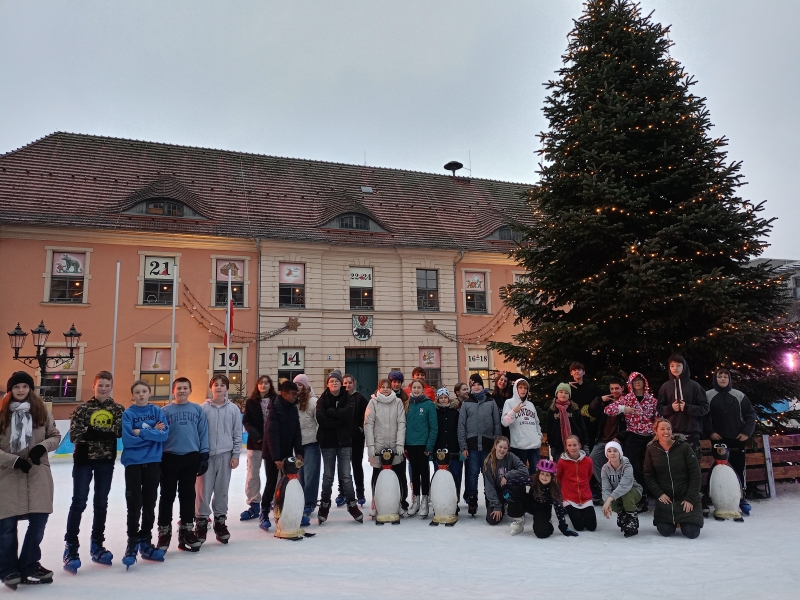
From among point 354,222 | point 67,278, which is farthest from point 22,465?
point 354,222

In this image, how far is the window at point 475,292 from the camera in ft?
81.9

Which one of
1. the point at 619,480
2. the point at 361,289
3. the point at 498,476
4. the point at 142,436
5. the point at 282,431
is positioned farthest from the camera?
the point at 361,289

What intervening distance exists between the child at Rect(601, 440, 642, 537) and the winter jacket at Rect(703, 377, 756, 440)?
6.42ft

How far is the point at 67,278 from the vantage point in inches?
801

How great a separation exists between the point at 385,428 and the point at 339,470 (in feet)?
2.95

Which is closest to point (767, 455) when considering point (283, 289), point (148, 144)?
point (283, 289)

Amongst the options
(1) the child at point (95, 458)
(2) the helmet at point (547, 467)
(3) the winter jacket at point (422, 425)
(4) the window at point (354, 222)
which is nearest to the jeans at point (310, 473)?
(3) the winter jacket at point (422, 425)

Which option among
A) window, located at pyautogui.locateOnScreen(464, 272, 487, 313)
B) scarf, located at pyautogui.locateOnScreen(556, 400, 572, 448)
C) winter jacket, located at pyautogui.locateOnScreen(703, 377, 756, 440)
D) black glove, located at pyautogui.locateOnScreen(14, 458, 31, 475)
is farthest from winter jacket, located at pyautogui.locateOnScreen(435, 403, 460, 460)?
window, located at pyautogui.locateOnScreen(464, 272, 487, 313)

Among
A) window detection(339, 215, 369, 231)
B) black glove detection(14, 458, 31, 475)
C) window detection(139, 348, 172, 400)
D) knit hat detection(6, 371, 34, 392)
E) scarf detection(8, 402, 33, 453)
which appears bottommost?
black glove detection(14, 458, 31, 475)

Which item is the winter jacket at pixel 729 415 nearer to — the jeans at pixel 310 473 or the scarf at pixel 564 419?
the scarf at pixel 564 419

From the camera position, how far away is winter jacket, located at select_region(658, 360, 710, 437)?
8117mm

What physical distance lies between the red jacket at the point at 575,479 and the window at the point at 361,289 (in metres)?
16.4

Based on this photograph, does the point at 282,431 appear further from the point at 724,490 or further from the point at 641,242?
the point at 641,242

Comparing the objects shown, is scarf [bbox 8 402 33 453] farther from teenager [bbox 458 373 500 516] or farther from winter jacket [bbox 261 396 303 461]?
teenager [bbox 458 373 500 516]
